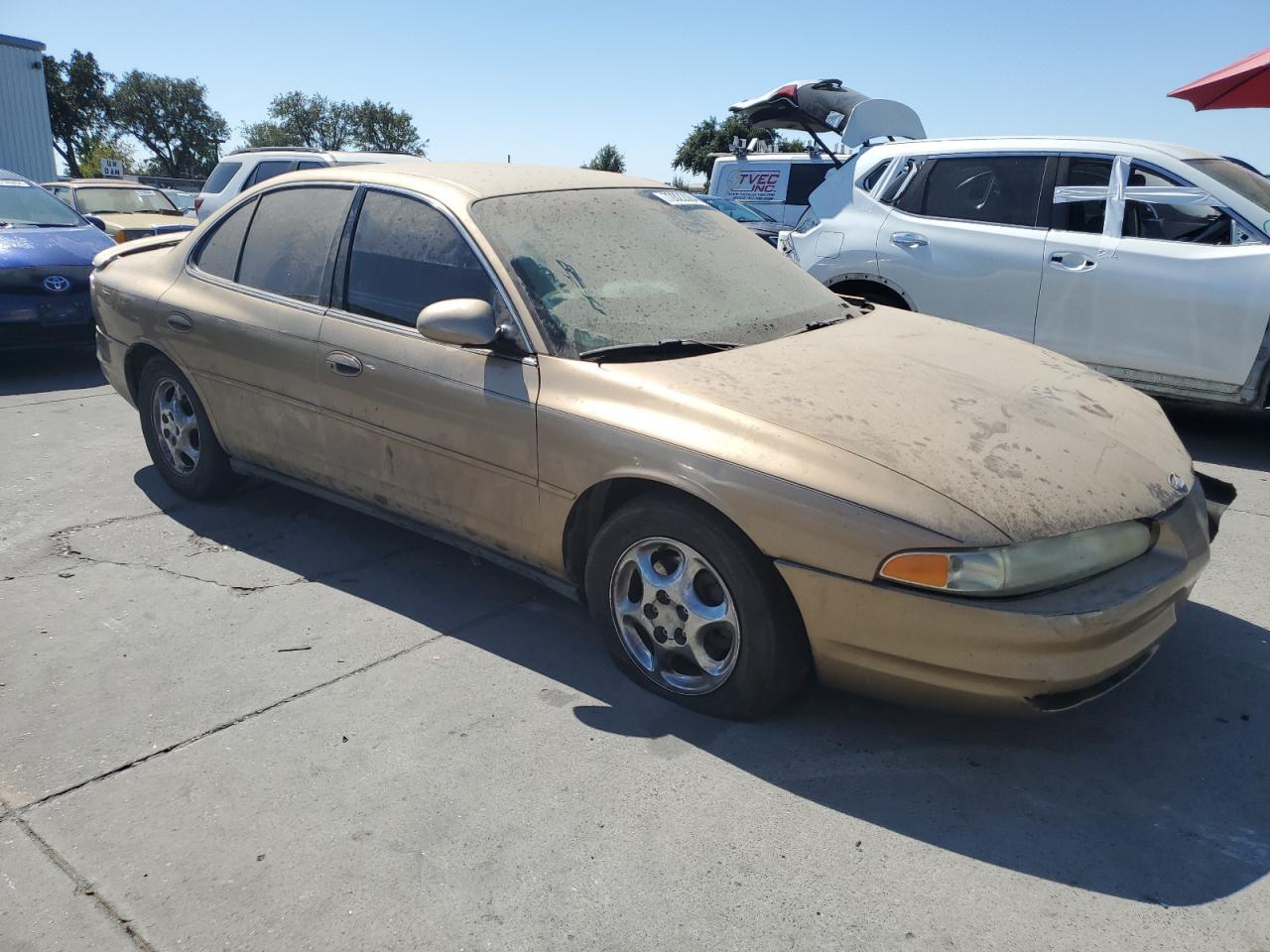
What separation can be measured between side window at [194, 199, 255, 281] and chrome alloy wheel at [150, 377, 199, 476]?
22.8 inches

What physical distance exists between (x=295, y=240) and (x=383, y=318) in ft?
2.47

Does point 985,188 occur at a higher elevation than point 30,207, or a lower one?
higher

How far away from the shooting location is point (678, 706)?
3.16m

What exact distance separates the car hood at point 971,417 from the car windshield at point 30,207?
26.1ft

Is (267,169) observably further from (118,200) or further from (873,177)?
(873,177)

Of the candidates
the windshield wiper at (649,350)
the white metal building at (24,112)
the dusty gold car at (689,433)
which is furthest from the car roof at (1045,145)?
the white metal building at (24,112)

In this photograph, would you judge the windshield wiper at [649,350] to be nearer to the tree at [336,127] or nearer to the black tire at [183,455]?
the black tire at [183,455]

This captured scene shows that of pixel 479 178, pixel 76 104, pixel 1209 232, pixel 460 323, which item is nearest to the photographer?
pixel 460 323

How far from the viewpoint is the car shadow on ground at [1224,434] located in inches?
231

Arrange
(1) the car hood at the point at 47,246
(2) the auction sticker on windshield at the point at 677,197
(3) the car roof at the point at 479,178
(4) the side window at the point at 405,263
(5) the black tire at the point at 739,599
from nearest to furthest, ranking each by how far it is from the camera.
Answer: (5) the black tire at the point at 739,599, (4) the side window at the point at 405,263, (3) the car roof at the point at 479,178, (2) the auction sticker on windshield at the point at 677,197, (1) the car hood at the point at 47,246

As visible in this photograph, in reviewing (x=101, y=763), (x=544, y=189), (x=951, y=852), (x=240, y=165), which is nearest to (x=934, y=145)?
(x=544, y=189)

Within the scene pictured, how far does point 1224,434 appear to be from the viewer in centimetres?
645

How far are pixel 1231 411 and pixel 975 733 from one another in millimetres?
5266

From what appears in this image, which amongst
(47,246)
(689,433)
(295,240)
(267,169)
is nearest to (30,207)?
(47,246)
